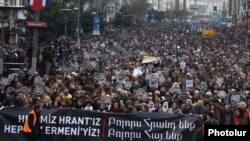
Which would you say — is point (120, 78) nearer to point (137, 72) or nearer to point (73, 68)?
point (137, 72)

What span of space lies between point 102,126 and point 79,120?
474mm

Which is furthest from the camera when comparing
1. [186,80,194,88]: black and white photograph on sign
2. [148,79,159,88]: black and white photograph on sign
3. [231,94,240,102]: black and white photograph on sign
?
[186,80,194,88]: black and white photograph on sign

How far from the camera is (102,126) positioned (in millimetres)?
15797

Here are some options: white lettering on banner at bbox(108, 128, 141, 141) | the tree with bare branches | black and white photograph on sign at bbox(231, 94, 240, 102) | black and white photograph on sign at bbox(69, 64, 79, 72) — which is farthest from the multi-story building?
the tree with bare branches

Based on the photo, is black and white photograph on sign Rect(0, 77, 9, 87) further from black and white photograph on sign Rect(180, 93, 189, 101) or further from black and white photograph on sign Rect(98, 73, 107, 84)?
black and white photograph on sign Rect(180, 93, 189, 101)

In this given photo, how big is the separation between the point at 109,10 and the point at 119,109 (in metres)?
97.1

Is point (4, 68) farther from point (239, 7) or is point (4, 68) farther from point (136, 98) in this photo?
point (239, 7)

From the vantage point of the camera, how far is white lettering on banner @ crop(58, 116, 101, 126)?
51.8 ft

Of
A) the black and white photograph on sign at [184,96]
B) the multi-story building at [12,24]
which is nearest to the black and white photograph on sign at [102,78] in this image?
the black and white photograph on sign at [184,96]

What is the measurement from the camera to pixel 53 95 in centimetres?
1998

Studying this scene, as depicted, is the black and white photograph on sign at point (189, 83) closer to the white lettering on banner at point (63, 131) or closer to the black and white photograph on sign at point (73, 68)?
the black and white photograph on sign at point (73, 68)

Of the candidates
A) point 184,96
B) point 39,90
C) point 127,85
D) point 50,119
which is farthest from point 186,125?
point 127,85

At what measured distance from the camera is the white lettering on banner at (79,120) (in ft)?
51.8

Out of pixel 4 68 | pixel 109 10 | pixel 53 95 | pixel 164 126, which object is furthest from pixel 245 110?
pixel 109 10
